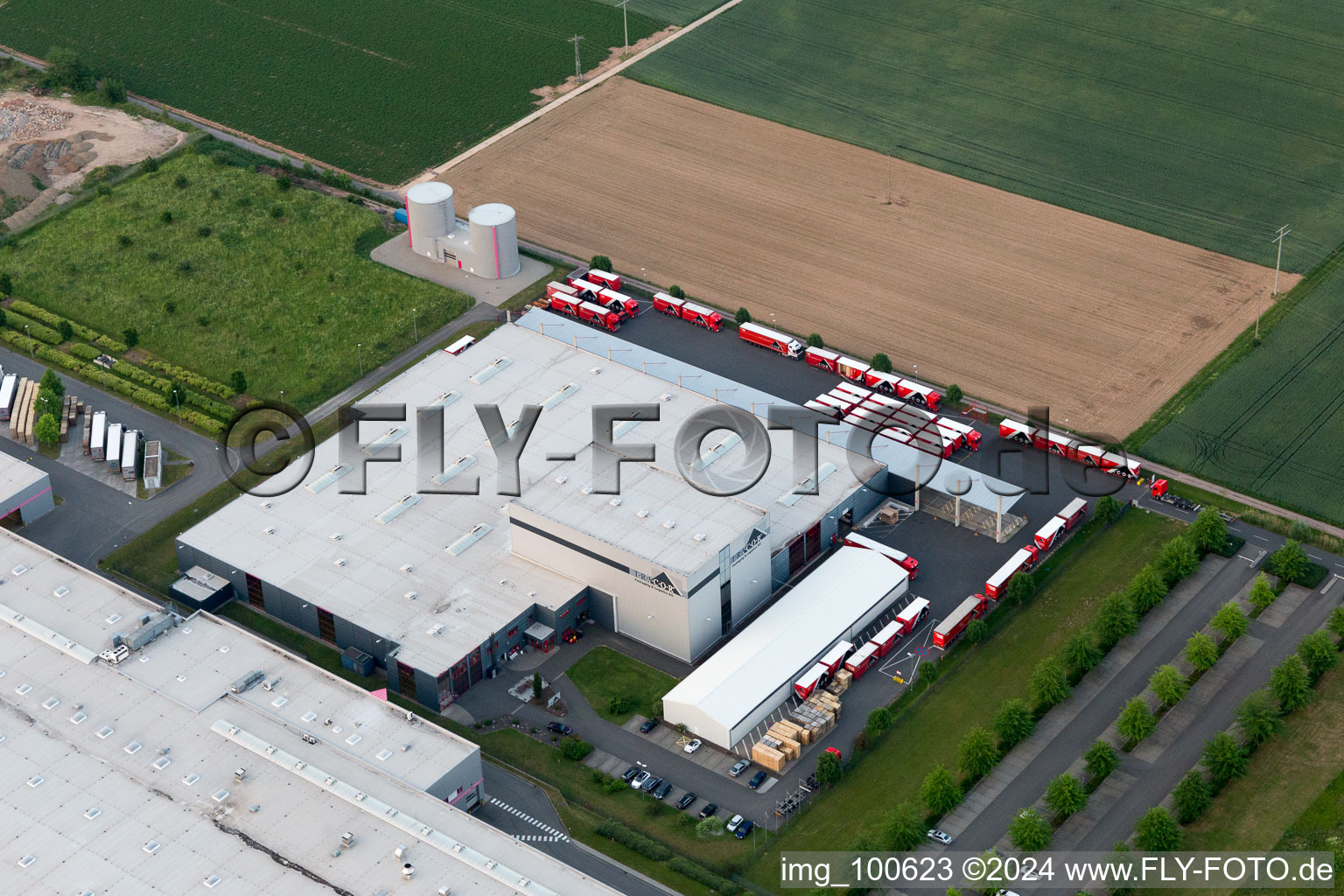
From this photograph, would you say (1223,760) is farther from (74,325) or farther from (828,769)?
(74,325)

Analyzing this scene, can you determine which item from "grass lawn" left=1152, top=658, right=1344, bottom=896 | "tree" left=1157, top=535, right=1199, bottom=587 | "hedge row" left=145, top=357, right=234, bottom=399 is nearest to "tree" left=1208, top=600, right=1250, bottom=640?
"tree" left=1157, top=535, right=1199, bottom=587

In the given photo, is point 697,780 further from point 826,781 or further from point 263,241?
point 263,241

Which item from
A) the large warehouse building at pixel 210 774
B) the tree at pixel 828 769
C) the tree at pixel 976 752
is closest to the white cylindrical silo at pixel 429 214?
the large warehouse building at pixel 210 774

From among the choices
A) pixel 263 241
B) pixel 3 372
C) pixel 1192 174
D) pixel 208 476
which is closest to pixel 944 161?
pixel 1192 174

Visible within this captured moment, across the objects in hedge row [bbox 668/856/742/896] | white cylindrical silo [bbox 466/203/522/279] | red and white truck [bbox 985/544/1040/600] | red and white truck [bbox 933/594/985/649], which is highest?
white cylindrical silo [bbox 466/203/522/279]

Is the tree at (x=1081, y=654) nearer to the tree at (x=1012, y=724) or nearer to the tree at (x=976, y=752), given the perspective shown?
the tree at (x=1012, y=724)

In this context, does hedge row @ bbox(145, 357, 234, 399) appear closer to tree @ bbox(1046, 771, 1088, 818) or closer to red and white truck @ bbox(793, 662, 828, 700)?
red and white truck @ bbox(793, 662, 828, 700)
